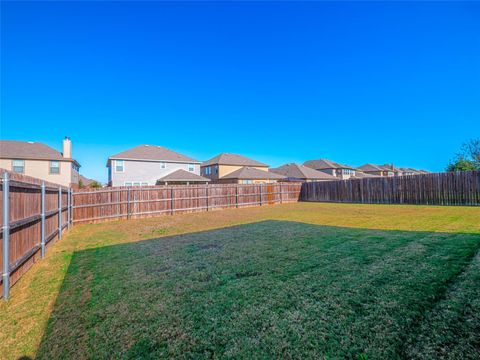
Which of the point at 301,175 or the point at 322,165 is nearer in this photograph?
the point at 301,175

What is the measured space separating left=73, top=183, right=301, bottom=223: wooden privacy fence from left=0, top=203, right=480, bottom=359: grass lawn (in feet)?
21.7

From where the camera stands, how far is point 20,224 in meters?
3.77

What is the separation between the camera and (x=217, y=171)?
105 ft

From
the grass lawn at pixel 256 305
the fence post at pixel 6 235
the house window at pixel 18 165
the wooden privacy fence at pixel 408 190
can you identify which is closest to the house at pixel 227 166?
the wooden privacy fence at pixel 408 190

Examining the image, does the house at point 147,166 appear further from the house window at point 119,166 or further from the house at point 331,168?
the house at point 331,168

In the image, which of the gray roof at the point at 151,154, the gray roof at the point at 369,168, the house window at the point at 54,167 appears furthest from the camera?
the gray roof at the point at 369,168

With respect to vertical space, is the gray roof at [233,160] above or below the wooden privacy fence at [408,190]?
above

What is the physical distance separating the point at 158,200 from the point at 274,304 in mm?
11369

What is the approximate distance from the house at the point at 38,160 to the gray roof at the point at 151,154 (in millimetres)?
4737

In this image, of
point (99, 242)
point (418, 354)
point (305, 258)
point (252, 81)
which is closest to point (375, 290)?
point (418, 354)

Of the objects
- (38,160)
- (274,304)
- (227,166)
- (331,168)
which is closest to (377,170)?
(331,168)

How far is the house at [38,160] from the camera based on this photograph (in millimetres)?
20703

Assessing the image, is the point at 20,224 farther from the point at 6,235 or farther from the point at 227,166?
the point at 227,166

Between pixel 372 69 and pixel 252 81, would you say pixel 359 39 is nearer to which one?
pixel 372 69
